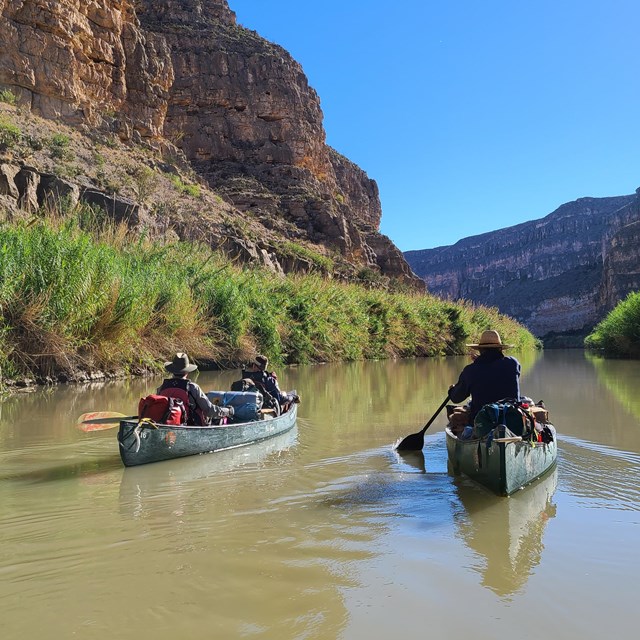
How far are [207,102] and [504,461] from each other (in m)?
53.5

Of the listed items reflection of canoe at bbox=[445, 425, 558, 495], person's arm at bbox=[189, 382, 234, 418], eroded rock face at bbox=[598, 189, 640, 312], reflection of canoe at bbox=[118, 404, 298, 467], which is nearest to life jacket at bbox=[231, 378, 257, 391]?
reflection of canoe at bbox=[118, 404, 298, 467]

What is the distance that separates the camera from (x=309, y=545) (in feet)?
11.3

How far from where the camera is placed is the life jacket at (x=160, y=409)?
18.2 feet

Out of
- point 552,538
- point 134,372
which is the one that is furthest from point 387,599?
point 134,372

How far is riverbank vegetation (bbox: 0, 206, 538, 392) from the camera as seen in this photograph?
10.0m

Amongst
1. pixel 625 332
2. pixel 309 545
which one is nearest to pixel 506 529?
pixel 309 545

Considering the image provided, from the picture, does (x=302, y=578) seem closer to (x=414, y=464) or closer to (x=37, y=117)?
(x=414, y=464)

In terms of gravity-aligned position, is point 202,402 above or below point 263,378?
below

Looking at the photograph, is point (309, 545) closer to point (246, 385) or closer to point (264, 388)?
point (246, 385)

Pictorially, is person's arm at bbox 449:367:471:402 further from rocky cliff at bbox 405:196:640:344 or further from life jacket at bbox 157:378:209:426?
rocky cliff at bbox 405:196:640:344

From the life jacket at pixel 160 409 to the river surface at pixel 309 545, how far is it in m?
0.44

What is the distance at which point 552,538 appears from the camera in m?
3.61

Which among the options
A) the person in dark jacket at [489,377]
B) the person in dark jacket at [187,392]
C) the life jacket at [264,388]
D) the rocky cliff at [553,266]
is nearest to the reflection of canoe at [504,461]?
the person in dark jacket at [489,377]

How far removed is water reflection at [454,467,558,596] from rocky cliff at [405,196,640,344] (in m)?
91.2
